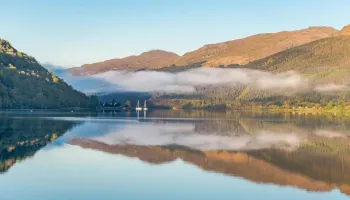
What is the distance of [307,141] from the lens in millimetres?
58531

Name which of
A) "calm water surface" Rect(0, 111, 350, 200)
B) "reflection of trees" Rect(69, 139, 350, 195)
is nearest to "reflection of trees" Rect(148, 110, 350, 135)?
"calm water surface" Rect(0, 111, 350, 200)

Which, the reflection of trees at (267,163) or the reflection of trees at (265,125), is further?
the reflection of trees at (265,125)

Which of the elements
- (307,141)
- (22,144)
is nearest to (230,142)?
(307,141)

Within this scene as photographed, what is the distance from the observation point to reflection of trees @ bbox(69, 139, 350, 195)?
1259 inches

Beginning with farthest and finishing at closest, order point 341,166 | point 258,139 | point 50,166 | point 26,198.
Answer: point 258,139 → point 341,166 → point 50,166 → point 26,198

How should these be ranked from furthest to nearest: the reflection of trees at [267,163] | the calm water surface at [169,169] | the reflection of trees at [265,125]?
the reflection of trees at [265,125]
the reflection of trees at [267,163]
the calm water surface at [169,169]

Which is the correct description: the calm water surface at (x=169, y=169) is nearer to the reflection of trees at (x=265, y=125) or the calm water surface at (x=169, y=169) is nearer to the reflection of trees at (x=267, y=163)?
the reflection of trees at (x=267, y=163)

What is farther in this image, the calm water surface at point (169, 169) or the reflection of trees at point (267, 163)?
the reflection of trees at point (267, 163)

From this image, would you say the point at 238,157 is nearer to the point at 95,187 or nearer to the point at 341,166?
the point at 341,166

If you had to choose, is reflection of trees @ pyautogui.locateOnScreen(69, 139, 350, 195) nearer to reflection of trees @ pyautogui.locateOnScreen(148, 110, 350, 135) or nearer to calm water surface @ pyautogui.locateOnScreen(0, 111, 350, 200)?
calm water surface @ pyautogui.locateOnScreen(0, 111, 350, 200)

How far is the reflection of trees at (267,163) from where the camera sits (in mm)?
31973

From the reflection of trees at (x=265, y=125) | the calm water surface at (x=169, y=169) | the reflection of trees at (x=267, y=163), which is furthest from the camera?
the reflection of trees at (x=265, y=125)

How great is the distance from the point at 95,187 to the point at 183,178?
659 centimetres

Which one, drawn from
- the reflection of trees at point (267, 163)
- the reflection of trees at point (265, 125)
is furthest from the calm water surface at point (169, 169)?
the reflection of trees at point (265, 125)
